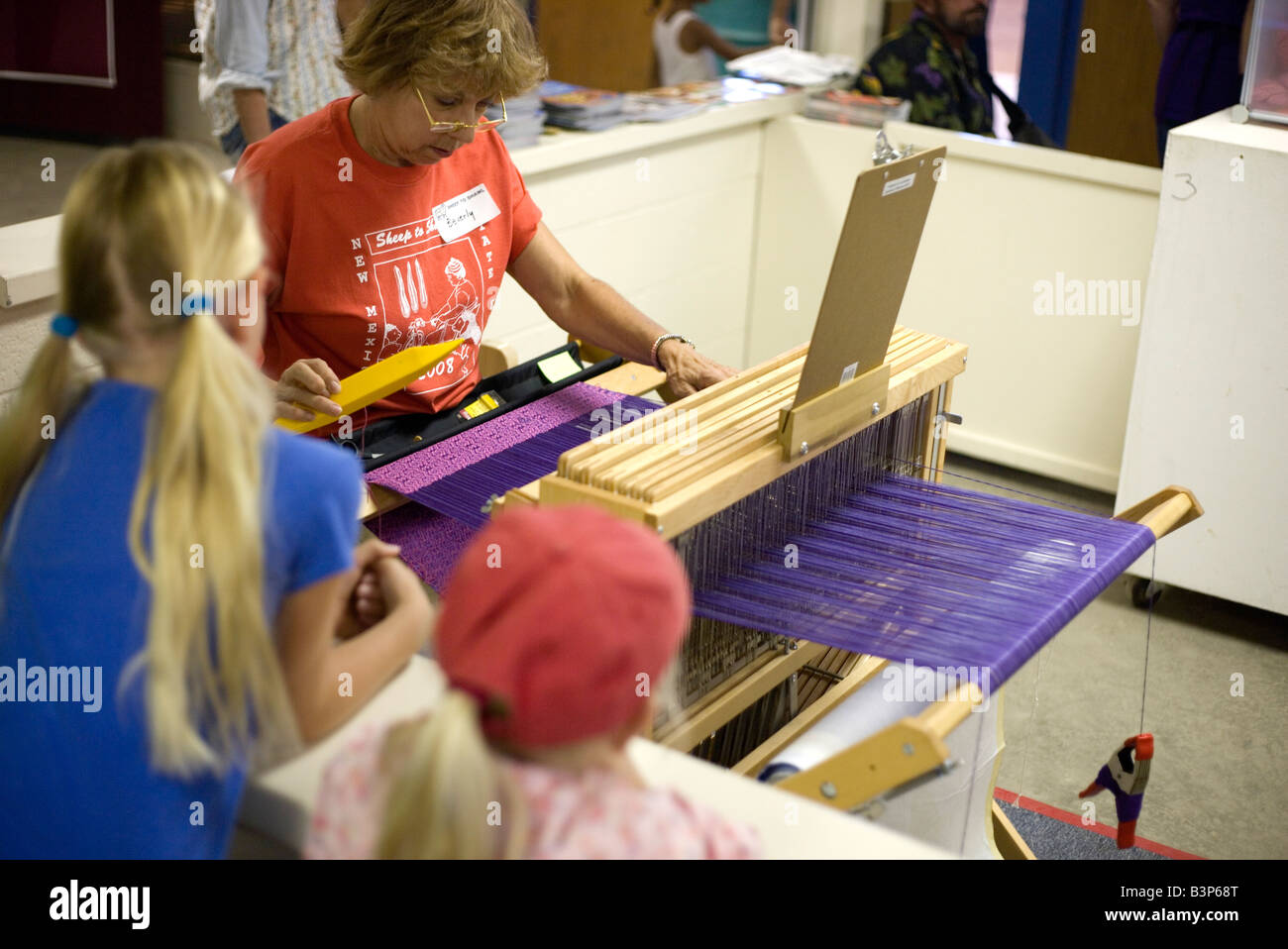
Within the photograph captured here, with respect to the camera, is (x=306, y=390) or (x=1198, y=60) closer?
(x=306, y=390)

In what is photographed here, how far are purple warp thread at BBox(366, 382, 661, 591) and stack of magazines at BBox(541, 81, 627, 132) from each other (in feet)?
5.29

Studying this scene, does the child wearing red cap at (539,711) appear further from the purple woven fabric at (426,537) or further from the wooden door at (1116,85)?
the wooden door at (1116,85)

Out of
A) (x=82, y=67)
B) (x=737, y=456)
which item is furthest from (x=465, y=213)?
(x=82, y=67)

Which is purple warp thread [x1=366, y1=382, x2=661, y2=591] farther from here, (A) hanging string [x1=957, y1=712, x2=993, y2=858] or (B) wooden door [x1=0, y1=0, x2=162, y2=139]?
(B) wooden door [x1=0, y1=0, x2=162, y2=139]

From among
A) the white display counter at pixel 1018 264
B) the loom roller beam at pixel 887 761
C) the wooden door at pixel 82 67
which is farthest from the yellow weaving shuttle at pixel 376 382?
the wooden door at pixel 82 67

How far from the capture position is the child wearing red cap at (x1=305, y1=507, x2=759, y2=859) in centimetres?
83

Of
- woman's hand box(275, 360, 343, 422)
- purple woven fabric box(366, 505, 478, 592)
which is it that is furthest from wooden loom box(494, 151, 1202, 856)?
woman's hand box(275, 360, 343, 422)

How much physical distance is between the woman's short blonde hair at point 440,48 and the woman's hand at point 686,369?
0.49 m

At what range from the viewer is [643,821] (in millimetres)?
895

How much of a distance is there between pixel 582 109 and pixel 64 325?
2.52 m

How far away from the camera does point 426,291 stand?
1981mm

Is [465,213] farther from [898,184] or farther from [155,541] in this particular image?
[155,541]
